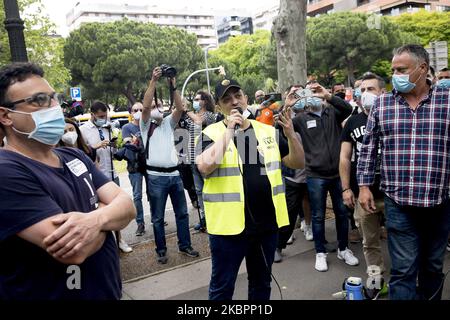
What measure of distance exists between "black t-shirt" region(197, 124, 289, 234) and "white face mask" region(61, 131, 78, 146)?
1.67 m

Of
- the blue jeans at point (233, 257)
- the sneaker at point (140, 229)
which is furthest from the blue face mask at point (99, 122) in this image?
the blue jeans at point (233, 257)

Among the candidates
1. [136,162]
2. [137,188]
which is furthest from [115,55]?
[136,162]

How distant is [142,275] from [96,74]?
3068cm

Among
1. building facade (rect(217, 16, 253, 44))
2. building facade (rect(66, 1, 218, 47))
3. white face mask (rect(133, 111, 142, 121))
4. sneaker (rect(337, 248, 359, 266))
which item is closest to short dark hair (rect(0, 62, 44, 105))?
sneaker (rect(337, 248, 359, 266))

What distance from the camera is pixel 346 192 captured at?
3445 mm

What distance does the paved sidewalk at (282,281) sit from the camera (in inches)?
145

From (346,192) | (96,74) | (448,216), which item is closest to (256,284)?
(346,192)

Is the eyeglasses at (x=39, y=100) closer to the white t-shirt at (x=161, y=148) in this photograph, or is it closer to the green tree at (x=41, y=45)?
the white t-shirt at (x=161, y=148)

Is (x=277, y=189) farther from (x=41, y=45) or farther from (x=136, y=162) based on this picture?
(x=41, y=45)

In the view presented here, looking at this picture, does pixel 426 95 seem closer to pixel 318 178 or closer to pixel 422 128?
pixel 422 128

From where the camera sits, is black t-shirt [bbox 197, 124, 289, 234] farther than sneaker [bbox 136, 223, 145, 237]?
No

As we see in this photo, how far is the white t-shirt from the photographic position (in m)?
4.60

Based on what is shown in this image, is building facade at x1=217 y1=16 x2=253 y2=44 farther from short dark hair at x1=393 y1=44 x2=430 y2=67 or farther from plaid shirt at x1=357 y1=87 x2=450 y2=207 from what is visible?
plaid shirt at x1=357 y1=87 x2=450 y2=207

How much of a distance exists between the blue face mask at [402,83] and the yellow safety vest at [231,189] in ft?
3.16
